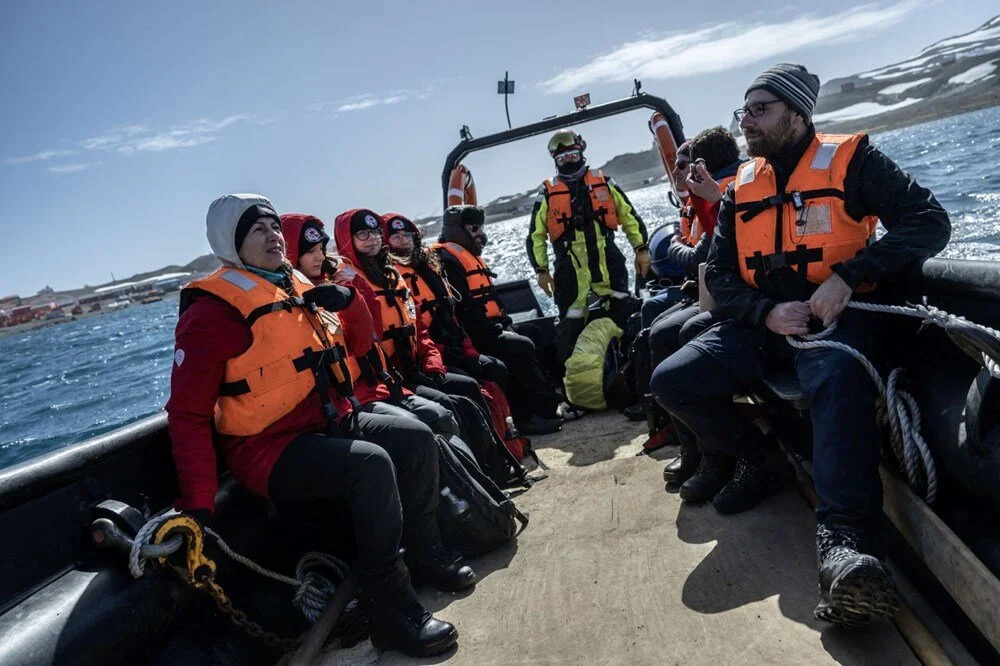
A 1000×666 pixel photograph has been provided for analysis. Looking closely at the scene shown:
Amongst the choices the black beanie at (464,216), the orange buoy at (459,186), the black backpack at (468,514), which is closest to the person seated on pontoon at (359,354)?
the black backpack at (468,514)

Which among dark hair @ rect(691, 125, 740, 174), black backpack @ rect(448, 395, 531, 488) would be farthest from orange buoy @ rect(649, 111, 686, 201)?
black backpack @ rect(448, 395, 531, 488)

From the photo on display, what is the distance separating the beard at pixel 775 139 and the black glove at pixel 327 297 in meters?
1.60

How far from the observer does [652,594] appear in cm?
222

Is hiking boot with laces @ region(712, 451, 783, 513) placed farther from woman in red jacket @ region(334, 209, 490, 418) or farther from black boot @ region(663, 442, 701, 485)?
woman in red jacket @ region(334, 209, 490, 418)

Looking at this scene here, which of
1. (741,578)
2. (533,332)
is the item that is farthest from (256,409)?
(533,332)

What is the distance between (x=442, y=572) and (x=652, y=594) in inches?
32.2

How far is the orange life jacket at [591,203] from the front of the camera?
18.9ft

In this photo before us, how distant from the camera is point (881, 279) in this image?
2.39m

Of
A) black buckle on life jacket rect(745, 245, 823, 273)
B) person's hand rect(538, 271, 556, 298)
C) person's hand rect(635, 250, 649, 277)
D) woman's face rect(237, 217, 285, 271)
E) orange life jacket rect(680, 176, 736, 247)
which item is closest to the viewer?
black buckle on life jacket rect(745, 245, 823, 273)

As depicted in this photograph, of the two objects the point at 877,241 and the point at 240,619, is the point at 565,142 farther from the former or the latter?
the point at 240,619

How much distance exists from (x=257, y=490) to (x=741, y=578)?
1.63 meters

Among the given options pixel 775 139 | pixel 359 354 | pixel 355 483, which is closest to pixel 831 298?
pixel 775 139

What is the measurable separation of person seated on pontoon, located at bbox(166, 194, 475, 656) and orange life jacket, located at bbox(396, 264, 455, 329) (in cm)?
168

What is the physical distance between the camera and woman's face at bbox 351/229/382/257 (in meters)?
3.74
